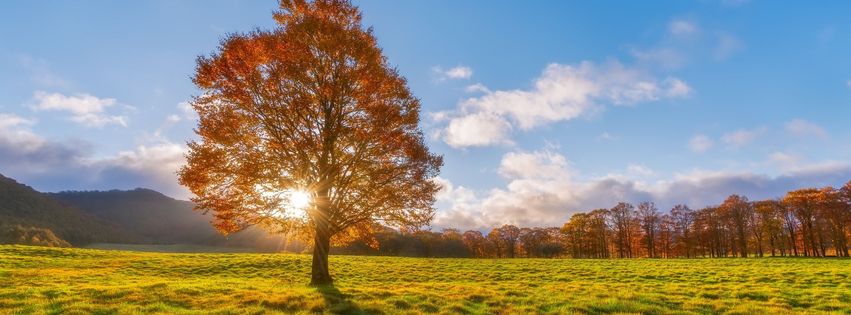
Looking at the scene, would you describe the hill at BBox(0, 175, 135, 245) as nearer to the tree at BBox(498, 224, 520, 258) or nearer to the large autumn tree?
the tree at BBox(498, 224, 520, 258)

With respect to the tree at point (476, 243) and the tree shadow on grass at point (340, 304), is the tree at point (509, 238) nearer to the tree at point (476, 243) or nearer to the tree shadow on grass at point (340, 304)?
the tree at point (476, 243)

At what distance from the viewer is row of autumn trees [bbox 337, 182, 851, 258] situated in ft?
244

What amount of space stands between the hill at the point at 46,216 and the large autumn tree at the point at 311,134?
154513 mm

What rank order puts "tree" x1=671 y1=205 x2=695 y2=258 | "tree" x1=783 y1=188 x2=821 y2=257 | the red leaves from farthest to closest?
"tree" x1=671 y1=205 x2=695 y2=258, "tree" x1=783 y1=188 x2=821 y2=257, the red leaves

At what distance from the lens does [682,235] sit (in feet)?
313

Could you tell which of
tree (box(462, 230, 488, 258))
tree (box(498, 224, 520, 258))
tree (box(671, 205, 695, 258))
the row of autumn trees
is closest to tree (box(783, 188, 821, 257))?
the row of autumn trees

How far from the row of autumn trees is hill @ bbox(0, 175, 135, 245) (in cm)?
10337

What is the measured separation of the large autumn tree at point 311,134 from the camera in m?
17.5

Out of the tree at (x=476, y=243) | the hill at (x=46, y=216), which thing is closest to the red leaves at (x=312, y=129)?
the tree at (x=476, y=243)

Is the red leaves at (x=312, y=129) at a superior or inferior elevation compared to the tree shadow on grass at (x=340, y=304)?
superior

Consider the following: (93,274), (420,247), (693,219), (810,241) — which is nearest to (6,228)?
(420,247)

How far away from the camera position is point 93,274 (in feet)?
92.0

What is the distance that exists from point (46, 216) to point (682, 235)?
207363 mm

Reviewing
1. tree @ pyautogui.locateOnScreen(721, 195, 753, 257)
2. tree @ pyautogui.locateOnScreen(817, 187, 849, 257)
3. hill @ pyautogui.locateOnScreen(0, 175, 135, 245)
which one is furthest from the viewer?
hill @ pyautogui.locateOnScreen(0, 175, 135, 245)
